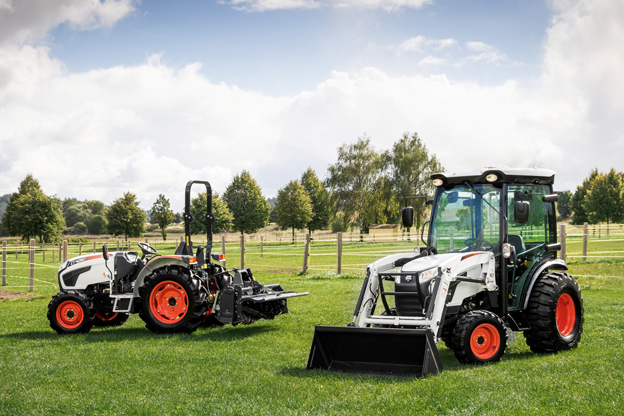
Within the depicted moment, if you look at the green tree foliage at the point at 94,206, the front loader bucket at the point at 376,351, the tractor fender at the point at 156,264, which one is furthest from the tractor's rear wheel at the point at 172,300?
the green tree foliage at the point at 94,206

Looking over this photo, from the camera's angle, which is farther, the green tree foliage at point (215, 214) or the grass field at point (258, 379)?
the green tree foliage at point (215, 214)

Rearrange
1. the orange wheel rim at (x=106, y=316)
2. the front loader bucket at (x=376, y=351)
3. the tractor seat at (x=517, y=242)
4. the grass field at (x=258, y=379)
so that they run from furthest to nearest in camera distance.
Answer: the orange wheel rim at (x=106, y=316) → the tractor seat at (x=517, y=242) → the front loader bucket at (x=376, y=351) → the grass field at (x=258, y=379)

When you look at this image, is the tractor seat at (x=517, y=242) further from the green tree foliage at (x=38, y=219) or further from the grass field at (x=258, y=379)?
the green tree foliage at (x=38, y=219)

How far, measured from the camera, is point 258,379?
5711 mm

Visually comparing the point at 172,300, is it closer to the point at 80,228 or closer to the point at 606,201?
the point at 606,201

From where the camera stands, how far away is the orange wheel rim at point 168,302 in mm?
8414

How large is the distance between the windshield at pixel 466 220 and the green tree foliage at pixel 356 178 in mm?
45711

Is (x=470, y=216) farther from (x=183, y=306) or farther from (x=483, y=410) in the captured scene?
(x=183, y=306)

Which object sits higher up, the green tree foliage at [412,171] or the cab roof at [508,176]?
the green tree foliage at [412,171]

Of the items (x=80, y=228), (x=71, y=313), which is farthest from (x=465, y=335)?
(x=80, y=228)

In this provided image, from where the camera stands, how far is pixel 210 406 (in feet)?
15.8

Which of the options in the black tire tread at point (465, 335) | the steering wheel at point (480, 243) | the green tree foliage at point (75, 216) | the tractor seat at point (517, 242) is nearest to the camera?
the black tire tread at point (465, 335)

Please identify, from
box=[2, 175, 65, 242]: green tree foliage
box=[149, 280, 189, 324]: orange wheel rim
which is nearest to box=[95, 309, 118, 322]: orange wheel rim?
box=[149, 280, 189, 324]: orange wheel rim

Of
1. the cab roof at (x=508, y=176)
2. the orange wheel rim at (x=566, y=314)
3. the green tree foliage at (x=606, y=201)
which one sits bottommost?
the orange wheel rim at (x=566, y=314)
